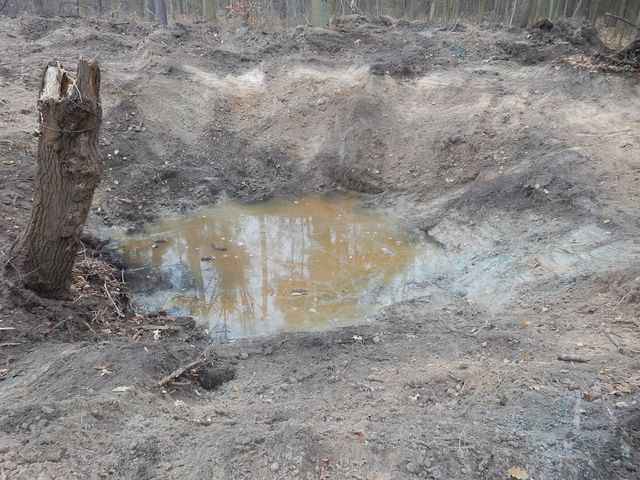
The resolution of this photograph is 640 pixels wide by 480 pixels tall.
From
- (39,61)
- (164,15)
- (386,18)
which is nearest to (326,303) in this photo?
(39,61)

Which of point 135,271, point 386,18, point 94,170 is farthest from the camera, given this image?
point 386,18

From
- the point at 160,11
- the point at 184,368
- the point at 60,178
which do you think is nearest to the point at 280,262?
the point at 184,368

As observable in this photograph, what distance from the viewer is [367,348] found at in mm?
5098

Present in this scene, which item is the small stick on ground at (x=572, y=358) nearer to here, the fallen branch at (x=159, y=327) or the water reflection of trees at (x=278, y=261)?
the water reflection of trees at (x=278, y=261)

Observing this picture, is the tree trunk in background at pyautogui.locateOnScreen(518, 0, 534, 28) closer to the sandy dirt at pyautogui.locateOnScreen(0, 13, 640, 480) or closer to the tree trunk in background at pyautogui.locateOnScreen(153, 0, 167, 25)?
the sandy dirt at pyautogui.locateOnScreen(0, 13, 640, 480)

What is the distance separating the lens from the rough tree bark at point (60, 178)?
4113 mm

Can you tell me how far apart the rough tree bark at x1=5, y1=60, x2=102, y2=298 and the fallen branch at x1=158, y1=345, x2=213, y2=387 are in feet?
5.36

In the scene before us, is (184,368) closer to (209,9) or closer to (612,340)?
(612,340)

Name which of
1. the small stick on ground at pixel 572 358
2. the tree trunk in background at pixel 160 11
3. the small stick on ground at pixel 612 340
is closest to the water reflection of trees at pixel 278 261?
the small stick on ground at pixel 572 358

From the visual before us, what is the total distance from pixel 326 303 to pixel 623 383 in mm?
3402

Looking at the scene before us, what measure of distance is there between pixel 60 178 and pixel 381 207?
18.1ft

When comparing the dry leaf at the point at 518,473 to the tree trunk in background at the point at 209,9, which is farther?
the tree trunk in background at the point at 209,9

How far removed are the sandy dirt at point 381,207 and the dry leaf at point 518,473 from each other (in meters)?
0.04

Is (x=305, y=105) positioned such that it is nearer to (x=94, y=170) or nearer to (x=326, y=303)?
(x=326, y=303)
